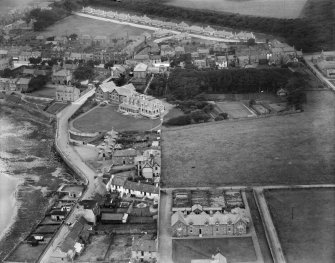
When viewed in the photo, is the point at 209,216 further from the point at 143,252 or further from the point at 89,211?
the point at 89,211

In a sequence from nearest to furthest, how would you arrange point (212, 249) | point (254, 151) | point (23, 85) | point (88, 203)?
point (212, 249) < point (88, 203) < point (254, 151) < point (23, 85)

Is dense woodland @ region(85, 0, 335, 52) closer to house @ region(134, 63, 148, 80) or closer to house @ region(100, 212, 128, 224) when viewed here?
house @ region(134, 63, 148, 80)

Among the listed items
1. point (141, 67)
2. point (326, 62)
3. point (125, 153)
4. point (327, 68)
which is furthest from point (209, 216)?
point (326, 62)

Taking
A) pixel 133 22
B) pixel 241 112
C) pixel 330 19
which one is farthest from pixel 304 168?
pixel 133 22

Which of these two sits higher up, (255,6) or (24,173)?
(255,6)

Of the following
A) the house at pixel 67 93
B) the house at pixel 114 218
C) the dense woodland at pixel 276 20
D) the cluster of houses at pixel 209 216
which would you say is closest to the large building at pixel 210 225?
the cluster of houses at pixel 209 216

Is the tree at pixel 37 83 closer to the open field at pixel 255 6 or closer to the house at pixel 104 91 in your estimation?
the house at pixel 104 91
